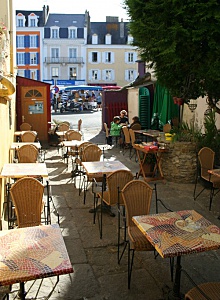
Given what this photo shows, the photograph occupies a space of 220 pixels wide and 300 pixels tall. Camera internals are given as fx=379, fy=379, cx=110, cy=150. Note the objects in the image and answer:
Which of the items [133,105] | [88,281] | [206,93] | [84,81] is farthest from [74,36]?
[88,281]

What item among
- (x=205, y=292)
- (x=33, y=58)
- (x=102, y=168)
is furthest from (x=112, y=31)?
(x=205, y=292)

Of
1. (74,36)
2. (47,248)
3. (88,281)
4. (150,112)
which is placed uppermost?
(74,36)

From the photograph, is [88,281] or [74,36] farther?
[74,36]

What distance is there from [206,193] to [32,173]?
4029 mm

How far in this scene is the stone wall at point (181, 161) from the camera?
9.48 metres

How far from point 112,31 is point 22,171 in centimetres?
4482

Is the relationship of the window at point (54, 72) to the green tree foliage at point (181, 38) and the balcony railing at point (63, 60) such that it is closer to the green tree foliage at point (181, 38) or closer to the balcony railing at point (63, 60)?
the balcony railing at point (63, 60)

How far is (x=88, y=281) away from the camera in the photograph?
472 centimetres

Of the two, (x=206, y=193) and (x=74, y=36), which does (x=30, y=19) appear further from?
(x=206, y=193)

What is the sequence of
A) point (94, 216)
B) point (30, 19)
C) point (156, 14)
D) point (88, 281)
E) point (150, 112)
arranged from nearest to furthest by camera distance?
1. point (88, 281)
2. point (94, 216)
3. point (156, 14)
4. point (150, 112)
5. point (30, 19)

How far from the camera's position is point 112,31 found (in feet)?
161

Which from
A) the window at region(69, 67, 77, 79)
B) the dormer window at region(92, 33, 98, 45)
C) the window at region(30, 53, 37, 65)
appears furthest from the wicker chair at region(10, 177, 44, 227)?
the window at region(30, 53, 37, 65)

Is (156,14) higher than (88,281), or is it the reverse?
(156,14)

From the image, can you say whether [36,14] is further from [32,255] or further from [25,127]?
[32,255]
